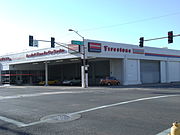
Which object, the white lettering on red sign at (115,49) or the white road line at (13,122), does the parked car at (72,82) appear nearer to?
the white lettering on red sign at (115,49)

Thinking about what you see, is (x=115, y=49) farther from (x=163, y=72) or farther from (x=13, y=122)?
(x=13, y=122)

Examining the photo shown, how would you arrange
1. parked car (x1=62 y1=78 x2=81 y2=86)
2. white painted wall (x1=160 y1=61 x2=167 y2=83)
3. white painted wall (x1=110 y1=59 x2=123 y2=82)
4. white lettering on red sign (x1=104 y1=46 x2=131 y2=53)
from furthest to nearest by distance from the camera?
white painted wall (x1=160 y1=61 x2=167 y2=83) → parked car (x1=62 y1=78 x2=81 y2=86) → white painted wall (x1=110 y1=59 x2=123 y2=82) → white lettering on red sign (x1=104 y1=46 x2=131 y2=53)

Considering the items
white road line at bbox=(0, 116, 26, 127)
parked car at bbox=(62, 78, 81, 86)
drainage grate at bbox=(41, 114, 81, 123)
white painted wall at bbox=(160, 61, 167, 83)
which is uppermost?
white painted wall at bbox=(160, 61, 167, 83)

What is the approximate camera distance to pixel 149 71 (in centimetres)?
4634

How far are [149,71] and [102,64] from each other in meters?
10.6

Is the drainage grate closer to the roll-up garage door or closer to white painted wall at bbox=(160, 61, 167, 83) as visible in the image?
the roll-up garage door

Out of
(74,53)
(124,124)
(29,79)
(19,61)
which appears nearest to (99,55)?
(74,53)

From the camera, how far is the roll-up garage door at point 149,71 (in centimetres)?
4500

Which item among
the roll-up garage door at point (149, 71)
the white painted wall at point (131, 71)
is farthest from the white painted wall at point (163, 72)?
the white painted wall at point (131, 71)

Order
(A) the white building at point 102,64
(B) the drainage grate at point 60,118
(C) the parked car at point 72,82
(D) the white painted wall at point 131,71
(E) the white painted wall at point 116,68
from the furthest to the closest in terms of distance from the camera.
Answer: (C) the parked car at point 72,82 < (E) the white painted wall at point 116,68 < (D) the white painted wall at point 131,71 < (A) the white building at point 102,64 < (B) the drainage grate at point 60,118

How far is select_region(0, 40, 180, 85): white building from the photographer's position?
127 feet

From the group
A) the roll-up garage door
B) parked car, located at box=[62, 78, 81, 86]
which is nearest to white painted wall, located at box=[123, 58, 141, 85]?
the roll-up garage door

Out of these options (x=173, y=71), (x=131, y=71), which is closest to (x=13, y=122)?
(x=131, y=71)

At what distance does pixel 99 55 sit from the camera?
37281 millimetres
